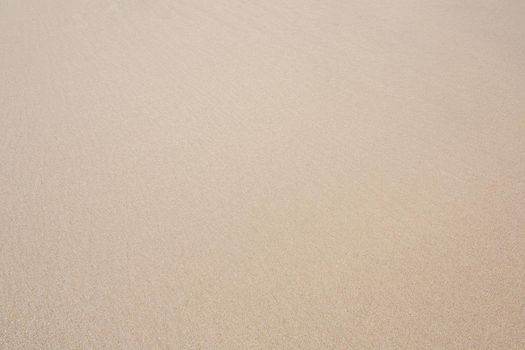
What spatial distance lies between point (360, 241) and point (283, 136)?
0.62 meters

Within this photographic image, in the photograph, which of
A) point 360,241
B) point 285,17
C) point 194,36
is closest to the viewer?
point 360,241

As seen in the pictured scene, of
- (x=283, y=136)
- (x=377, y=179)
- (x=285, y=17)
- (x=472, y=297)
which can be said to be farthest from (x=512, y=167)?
(x=285, y=17)

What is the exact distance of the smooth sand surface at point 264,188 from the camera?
42.3 inches

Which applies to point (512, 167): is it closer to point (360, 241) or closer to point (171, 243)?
point (360, 241)

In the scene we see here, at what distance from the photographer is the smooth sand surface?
1.08 metres

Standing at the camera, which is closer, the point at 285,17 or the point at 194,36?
the point at 194,36

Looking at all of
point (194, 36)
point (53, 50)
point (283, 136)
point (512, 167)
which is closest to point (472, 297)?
point (512, 167)

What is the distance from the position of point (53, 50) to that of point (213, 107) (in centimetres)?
119

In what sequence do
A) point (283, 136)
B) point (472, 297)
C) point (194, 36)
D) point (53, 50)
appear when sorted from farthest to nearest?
point (194, 36) → point (53, 50) → point (283, 136) → point (472, 297)

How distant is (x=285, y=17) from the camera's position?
8.96 feet

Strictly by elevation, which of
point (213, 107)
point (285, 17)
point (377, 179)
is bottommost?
point (213, 107)

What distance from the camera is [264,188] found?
4.78 feet

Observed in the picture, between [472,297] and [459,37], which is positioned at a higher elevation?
[459,37]

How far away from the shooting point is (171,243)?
1.27 metres
